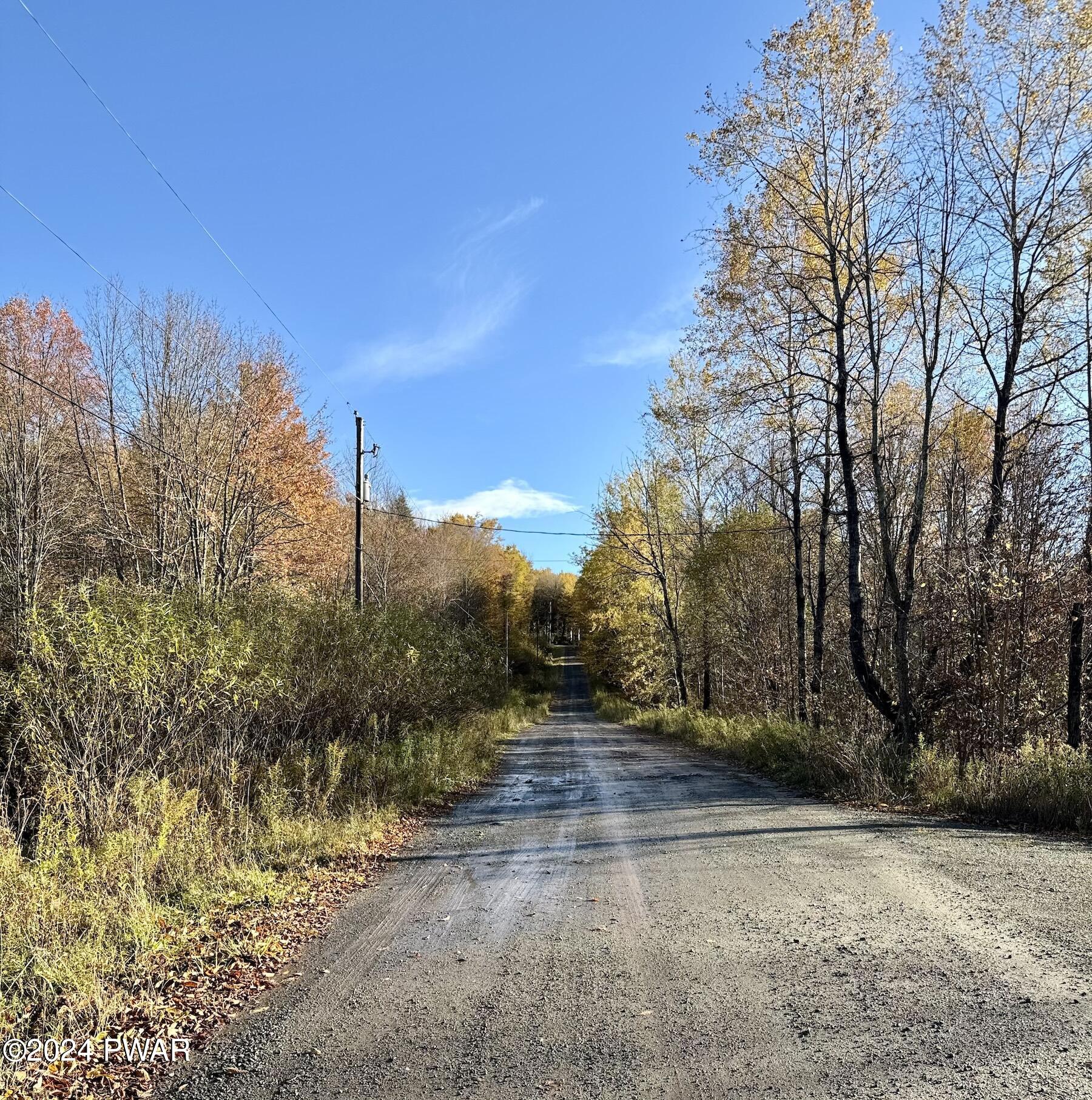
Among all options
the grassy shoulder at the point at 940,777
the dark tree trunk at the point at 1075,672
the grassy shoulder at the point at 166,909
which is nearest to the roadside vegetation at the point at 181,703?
the grassy shoulder at the point at 166,909

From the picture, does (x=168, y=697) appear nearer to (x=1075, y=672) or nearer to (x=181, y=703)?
(x=181, y=703)

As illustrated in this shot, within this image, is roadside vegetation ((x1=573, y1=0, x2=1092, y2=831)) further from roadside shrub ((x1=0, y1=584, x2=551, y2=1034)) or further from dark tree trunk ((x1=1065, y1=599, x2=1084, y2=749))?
roadside shrub ((x1=0, y1=584, x2=551, y2=1034))

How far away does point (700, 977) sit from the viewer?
12.7ft

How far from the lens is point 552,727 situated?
2864cm

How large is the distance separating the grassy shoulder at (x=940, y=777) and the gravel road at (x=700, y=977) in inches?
31.9

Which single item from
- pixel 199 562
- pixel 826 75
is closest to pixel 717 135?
pixel 826 75

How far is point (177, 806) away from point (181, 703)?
1.80 meters

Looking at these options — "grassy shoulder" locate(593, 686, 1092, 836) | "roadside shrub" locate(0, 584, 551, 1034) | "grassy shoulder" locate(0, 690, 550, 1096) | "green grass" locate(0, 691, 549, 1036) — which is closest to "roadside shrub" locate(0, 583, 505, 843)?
"roadside shrub" locate(0, 584, 551, 1034)

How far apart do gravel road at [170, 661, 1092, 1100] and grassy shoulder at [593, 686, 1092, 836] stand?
0.81 metres

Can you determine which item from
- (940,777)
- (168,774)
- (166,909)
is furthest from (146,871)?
(940,777)

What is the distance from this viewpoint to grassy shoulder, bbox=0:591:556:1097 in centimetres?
373

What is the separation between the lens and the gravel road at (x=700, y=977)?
2961 mm

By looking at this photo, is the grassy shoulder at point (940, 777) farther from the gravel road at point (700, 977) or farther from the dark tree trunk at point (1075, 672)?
the gravel road at point (700, 977)

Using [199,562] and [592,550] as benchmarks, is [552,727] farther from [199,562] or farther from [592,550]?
[199,562]
